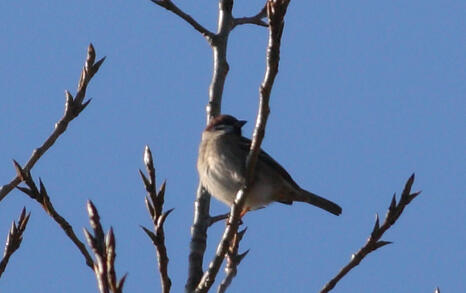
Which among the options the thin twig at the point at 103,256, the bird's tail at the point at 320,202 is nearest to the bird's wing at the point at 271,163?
the bird's tail at the point at 320,202

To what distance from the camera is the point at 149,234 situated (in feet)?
9.97

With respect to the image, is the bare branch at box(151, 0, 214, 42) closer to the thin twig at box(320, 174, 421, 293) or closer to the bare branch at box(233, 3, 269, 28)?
the bare branch at box(233, 3, 269, 28)

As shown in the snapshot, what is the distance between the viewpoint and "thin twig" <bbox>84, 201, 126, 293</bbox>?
2580 mm

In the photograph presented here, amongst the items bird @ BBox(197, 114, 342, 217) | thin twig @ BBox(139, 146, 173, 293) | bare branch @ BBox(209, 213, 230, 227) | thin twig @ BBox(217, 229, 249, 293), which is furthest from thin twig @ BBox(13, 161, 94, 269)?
bird @ BBox(197, 114, 342, 217)

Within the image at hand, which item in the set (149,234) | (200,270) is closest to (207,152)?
(200,270)

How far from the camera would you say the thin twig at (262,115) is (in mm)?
2822

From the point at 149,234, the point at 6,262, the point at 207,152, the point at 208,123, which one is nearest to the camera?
the point at 149,234

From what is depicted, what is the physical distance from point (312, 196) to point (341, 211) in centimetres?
31

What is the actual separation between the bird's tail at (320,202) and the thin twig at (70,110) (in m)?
3.20

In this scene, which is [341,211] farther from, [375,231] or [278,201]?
[375,231]

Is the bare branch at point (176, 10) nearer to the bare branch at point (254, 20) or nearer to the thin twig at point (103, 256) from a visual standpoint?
the bare branch at point (254, 20)

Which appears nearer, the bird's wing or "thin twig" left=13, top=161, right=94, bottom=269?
"thin twig" left=13, top=161, right=94, bottom=269

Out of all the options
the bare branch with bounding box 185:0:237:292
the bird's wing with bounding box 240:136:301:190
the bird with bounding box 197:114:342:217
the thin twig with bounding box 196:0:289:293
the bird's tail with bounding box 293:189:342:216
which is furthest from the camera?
the bird's tail with bounding box 293:189:342:216

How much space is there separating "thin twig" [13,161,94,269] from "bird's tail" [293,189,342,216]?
3.74 m
